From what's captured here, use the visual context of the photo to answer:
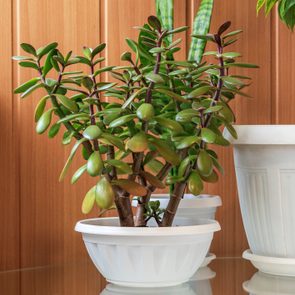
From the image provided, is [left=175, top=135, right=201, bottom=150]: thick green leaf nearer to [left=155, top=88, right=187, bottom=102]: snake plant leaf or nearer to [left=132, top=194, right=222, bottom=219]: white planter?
[left=155, top=88, right=187, bottom=102]: snake plant leaf

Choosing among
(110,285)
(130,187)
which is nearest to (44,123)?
(130,187)

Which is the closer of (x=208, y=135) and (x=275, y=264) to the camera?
(x=208, y=135)

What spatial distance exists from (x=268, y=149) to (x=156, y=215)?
0.20 metres

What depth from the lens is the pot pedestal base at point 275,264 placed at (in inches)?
41.3

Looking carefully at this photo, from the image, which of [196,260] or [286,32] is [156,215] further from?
[286,32]

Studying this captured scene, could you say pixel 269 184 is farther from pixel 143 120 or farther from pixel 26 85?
pixel 26 85

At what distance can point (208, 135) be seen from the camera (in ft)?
2.95

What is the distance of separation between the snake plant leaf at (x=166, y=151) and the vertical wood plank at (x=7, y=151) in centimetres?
42

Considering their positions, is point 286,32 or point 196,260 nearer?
point 196,260

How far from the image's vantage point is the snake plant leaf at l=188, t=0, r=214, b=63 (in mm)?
1156

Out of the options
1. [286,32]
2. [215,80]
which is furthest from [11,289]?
[286,32]

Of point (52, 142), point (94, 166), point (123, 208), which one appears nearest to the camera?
point (94, 166)

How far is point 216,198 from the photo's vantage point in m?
1.19

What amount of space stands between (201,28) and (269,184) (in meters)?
0.31
